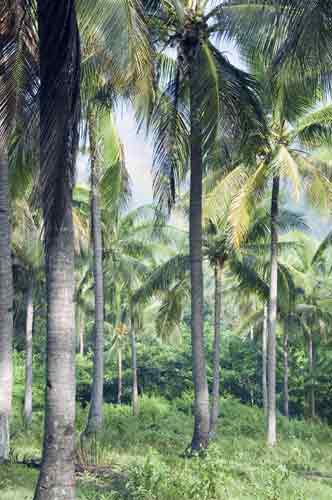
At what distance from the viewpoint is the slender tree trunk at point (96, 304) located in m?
17.7

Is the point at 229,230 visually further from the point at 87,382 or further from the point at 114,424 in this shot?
the point at 87,382

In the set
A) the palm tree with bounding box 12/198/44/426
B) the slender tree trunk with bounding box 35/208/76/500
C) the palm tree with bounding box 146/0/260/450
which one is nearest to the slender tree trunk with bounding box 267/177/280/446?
the palm tree with bounding box 146/0/260/450

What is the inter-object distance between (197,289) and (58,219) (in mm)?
8158

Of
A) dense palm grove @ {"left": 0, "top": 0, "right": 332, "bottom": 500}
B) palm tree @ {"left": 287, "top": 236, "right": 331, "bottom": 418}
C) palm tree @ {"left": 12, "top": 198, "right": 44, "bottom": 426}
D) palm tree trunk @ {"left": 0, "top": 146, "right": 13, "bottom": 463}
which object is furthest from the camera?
palm tree @ {"left": 287, "top": 236, "right": 331, "bottom": 418}

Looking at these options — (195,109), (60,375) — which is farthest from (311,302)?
(60,375)

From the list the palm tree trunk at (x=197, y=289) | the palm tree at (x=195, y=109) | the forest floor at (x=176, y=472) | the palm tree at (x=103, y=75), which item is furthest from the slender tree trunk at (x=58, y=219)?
the palm tree trunk at (x=197, y=289)

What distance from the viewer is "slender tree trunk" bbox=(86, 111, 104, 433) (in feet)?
58.2

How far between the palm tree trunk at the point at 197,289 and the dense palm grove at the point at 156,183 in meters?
0.03

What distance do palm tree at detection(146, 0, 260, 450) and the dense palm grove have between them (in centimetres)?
4

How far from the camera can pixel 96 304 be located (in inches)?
741

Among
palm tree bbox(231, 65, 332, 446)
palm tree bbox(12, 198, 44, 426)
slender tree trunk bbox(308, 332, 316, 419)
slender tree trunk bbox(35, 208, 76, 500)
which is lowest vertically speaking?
slender tree trunk bbox(308, 332, 316, 419)

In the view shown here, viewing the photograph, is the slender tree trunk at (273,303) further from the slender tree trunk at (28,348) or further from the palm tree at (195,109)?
the slender tree trunk at (28,348)

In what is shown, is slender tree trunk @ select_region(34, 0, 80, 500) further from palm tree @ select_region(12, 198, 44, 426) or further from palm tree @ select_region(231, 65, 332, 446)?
palm tree @ select_region(231, 65, 332, 446)

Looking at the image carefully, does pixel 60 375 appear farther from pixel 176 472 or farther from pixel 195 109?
pixel 195 109
